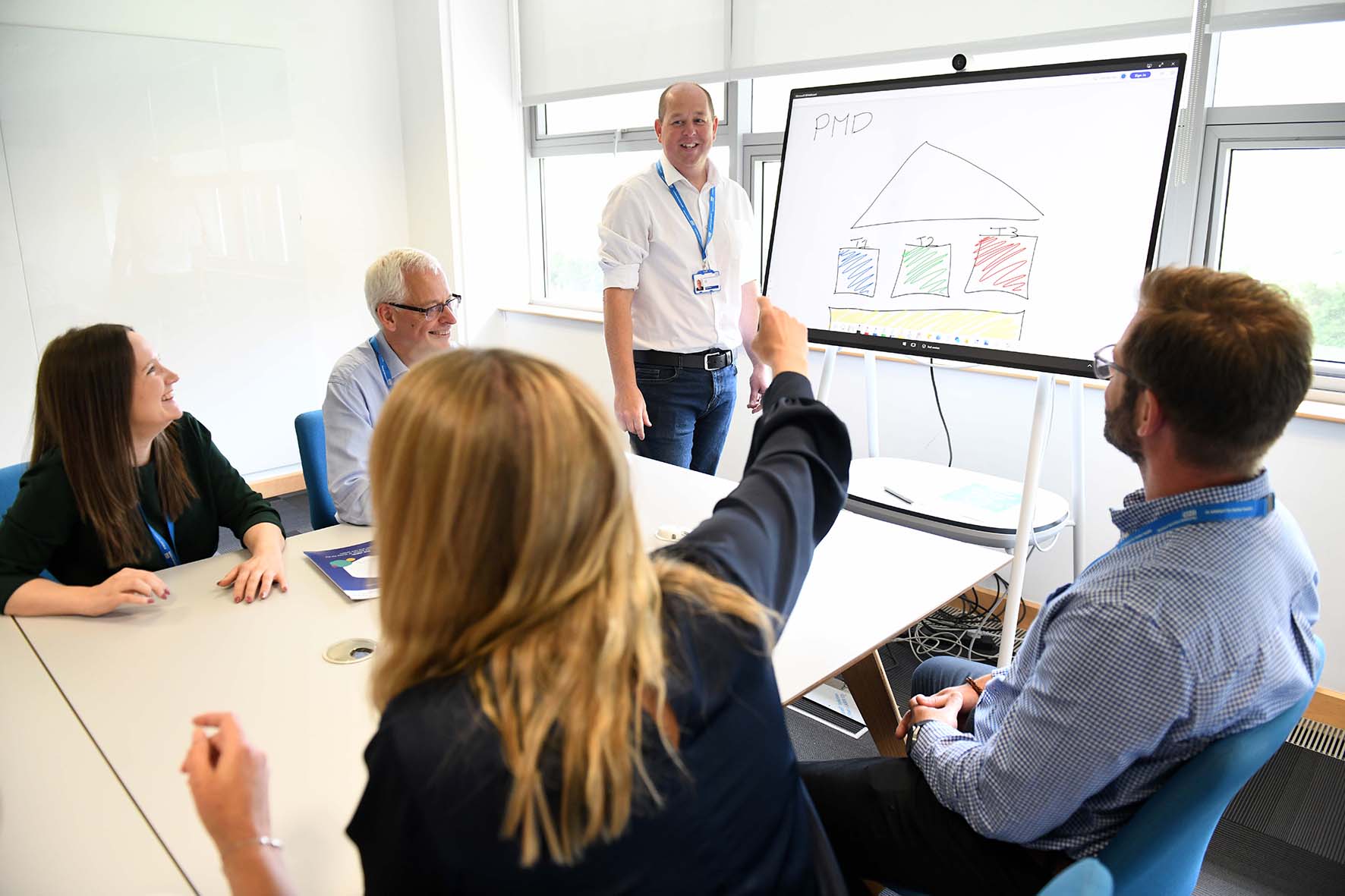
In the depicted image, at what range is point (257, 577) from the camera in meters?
1.62

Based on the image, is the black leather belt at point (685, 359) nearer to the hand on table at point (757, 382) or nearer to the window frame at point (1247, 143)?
the hand on table at point (757, 382)

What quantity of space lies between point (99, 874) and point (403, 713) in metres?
0.54

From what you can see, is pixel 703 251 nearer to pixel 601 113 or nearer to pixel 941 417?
pixel 941 417

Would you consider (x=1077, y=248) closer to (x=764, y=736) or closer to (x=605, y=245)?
(x=605, y=245)

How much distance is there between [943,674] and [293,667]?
113cm

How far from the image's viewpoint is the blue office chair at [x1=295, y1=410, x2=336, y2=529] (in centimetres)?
221

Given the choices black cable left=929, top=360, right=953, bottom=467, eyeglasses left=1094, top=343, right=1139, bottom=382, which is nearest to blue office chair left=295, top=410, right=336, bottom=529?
eyeglasses left=1094, top=343, right=1139, bottom=382

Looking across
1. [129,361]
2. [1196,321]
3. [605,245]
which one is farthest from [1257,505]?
[605,245]

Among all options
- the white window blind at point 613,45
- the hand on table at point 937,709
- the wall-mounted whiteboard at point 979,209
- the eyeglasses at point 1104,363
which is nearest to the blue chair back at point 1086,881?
the hand on table at point 937,709

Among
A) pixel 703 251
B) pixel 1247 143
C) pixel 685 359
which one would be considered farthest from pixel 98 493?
pixel 1247 143

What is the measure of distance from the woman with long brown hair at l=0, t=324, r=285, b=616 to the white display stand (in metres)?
1.51

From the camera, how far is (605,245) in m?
2.70

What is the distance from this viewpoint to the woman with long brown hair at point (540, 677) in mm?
660

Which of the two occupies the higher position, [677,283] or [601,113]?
[601,113]
